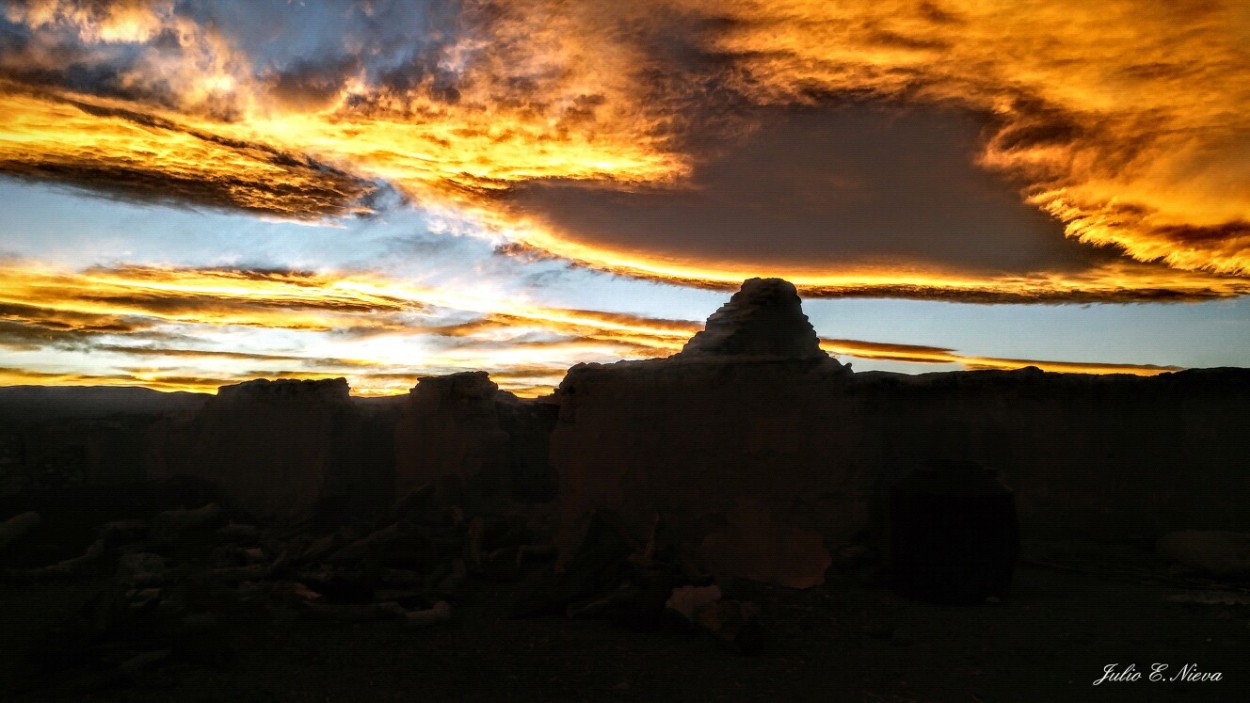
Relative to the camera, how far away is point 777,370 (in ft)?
20.8

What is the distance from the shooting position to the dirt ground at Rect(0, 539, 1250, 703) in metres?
3.97

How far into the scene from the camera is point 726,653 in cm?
451

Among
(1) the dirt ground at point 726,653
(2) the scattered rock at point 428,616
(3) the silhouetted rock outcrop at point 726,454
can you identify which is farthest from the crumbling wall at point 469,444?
(2) the scattered rock at point 428,616

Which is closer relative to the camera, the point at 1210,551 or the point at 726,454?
the point at 1210,551

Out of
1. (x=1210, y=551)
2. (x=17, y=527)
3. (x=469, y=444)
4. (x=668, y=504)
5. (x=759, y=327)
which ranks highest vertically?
(x=759, y=327)

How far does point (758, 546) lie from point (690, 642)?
155 centimetres

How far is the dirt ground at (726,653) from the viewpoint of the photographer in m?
3.97

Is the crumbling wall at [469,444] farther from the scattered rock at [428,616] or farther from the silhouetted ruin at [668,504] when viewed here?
the scattered rock at [428,616]

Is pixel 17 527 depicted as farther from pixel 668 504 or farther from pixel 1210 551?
pixel 1210 551
